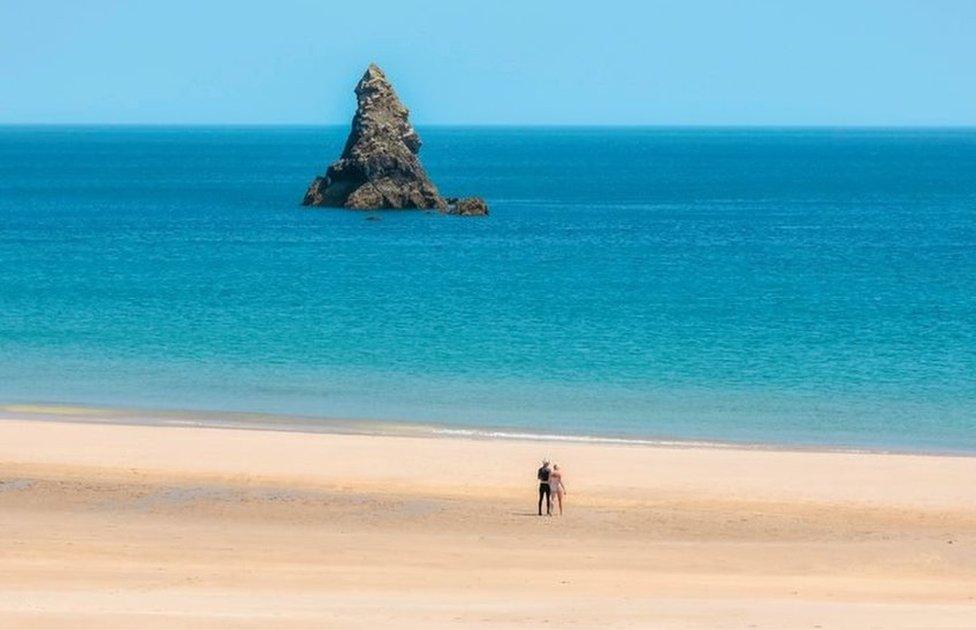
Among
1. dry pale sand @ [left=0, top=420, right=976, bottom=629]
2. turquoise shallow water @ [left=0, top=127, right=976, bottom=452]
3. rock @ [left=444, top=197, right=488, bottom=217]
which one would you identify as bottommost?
dry pale sand @ [left=0, top=420, right=976, bottom=629]

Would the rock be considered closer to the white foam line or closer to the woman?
the white foam line

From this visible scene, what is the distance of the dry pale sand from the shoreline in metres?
0.96

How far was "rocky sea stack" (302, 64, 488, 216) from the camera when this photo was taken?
109875mm

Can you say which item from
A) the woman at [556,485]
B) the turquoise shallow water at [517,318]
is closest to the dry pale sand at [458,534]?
the woman at [556,485]

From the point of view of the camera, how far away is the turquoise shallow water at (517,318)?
44469mm

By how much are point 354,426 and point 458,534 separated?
13.0 m

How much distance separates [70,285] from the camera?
73.6m

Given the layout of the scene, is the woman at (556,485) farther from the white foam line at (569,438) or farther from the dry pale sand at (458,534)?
the white foam line at (569,438)

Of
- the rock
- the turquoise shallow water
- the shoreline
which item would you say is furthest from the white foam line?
the rock

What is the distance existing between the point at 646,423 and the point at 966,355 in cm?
1706

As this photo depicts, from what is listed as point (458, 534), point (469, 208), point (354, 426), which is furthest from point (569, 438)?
point (469, 208)

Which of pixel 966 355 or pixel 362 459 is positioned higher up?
pixel 966 355

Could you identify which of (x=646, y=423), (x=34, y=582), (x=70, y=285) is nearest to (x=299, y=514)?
(x=34, y=582)

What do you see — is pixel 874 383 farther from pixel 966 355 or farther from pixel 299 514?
pixel 299 514
